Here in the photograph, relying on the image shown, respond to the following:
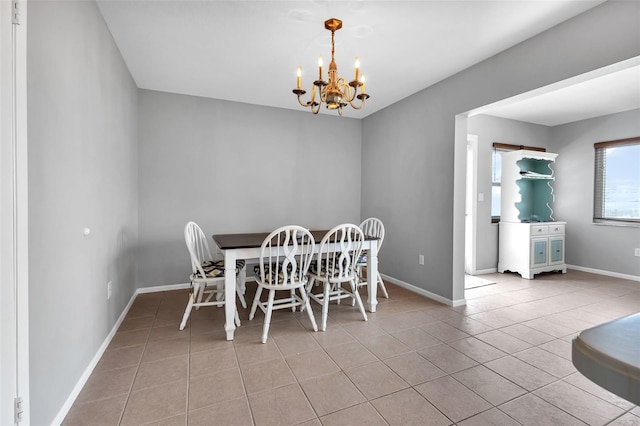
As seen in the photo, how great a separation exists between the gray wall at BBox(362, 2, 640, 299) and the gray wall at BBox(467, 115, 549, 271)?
1.43 m

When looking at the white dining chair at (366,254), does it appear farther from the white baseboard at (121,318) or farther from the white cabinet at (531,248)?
the white cabinet at (531,248)

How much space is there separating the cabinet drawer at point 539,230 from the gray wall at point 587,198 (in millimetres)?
826

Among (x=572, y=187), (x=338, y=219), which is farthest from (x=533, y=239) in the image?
(x=338, y=219)

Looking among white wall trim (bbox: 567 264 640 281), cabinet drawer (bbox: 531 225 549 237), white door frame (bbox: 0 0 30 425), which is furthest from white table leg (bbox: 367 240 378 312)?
white wall trim (bbox: 567 264 640 281)

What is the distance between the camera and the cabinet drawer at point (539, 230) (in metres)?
4.46

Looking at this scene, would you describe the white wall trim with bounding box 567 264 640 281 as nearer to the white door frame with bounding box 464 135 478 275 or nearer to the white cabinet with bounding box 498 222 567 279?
the white cabinet with bounding box 498 222 567 279

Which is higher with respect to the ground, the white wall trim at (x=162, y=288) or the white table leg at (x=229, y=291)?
the white table leg at (x=229, y=291)

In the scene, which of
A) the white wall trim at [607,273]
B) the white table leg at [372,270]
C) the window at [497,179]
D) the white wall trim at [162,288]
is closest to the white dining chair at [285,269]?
the white table leg at [372,270]

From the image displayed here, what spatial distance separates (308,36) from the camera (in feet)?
7.91

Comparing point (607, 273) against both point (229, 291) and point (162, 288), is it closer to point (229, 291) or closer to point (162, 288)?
point (229, 291)

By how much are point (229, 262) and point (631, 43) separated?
3.14 m

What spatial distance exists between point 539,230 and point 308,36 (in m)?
4.39

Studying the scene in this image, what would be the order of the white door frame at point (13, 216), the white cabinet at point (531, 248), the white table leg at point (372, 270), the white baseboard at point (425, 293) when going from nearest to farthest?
the white door frame at point (13, 216) → the white table leg at point (372, 270) → the white baseboard at point (425, 293) → the white cabinet at point (531, 248)

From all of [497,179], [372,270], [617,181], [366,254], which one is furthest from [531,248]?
[372,270]
